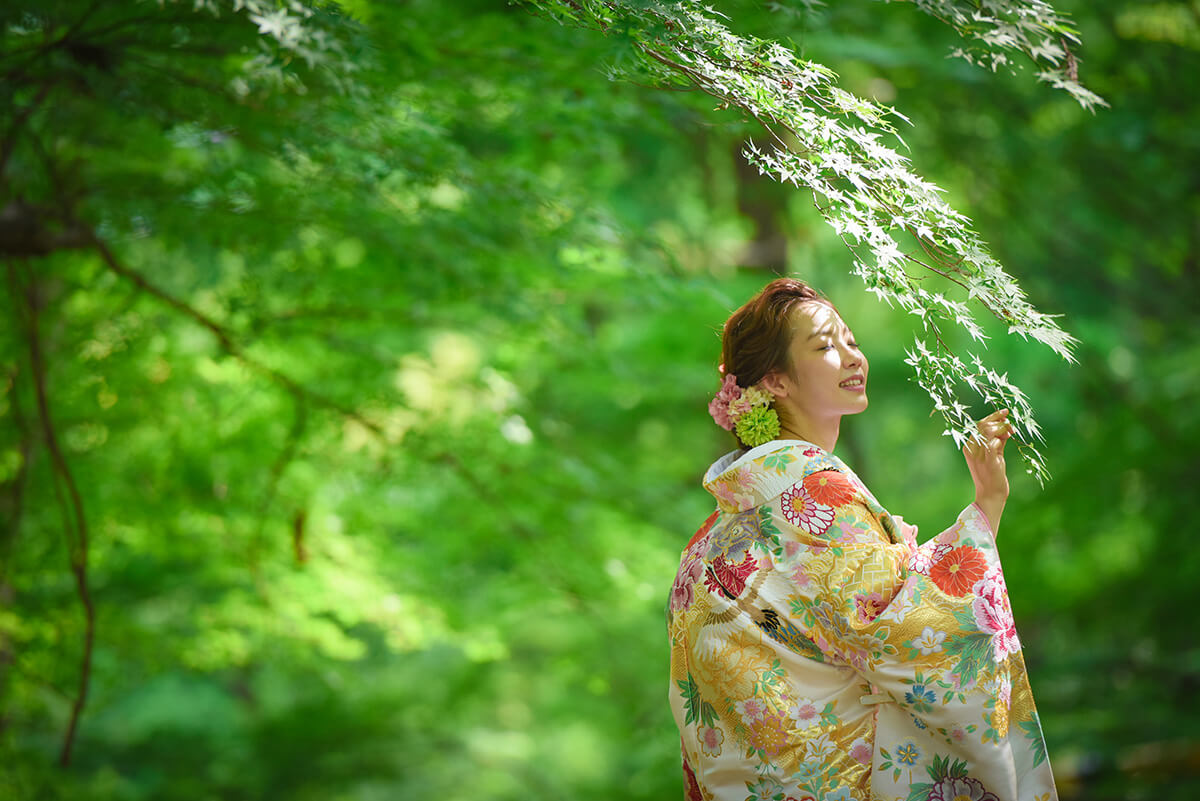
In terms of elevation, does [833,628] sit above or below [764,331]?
below

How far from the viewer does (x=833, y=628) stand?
5.35 feet

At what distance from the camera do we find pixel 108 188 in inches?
140

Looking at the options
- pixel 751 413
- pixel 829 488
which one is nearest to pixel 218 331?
pixel 751 413

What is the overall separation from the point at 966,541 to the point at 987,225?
5.06 metres

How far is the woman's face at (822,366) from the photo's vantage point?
5.82 ft

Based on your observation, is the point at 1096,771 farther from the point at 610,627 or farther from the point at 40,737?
the point at 40,737

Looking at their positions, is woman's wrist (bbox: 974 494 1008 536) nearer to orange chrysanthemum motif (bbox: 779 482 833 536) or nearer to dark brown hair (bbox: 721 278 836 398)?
orange chrysanthemum motif (bbox: 779 482 833 536)

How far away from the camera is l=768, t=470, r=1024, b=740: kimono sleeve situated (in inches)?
61.6

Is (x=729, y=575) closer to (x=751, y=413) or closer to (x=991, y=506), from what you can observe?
(x=751, y=413)

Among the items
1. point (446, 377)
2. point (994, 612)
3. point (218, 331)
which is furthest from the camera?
point (446, 377)

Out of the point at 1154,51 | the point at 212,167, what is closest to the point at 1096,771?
the point at 1154,51

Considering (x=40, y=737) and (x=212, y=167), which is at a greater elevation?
(x=212, y=167)

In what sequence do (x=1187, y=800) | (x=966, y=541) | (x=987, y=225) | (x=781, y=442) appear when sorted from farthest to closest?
(x=987, y=225) → (x=1187, y=800) → (x=781, y=442) → (x=966, y=541)

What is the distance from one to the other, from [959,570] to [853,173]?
2.33 feet
